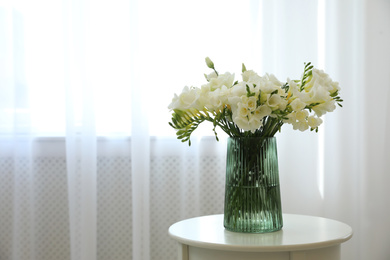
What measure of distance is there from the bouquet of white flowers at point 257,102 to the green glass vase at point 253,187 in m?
0.04

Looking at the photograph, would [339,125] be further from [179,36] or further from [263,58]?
[179,36]

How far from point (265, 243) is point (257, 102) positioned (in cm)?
36

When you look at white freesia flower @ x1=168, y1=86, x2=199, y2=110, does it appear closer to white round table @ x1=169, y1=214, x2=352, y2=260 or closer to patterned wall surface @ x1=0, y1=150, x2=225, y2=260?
white round table @ x1=169, y1=214, x2=352, y2=260

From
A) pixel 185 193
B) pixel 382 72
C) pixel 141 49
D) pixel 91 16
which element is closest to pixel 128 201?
pixel 185 193

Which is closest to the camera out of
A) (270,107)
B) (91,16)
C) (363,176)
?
(270,107)

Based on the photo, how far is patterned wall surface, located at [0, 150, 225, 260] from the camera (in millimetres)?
2467

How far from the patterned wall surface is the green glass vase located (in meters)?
0.95

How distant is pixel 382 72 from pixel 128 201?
4.30 ft

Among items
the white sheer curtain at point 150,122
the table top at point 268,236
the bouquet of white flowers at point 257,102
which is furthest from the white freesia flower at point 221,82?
the white sheer curtain at point 150,122

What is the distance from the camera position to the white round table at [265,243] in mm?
1346

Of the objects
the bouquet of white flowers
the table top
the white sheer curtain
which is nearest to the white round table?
the table top

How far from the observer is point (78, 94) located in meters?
2.51

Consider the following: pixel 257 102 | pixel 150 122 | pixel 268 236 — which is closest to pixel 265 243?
pixel 268 236

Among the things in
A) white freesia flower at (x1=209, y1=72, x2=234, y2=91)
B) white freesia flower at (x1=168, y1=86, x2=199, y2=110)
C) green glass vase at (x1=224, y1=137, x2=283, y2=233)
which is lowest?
green glass vase at (x1=224, y1=137, x2=283, y2=233)
